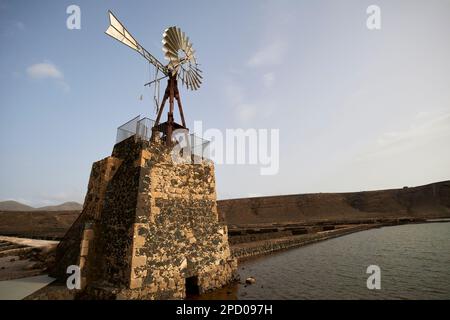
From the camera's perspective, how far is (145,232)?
1007 cm

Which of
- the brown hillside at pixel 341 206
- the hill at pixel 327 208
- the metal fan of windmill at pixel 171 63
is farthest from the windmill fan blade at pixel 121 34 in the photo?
the brown hillside at pixel 341 206

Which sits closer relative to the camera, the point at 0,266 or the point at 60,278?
the point at 60,278

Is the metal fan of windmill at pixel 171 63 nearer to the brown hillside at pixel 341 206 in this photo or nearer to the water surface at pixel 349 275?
the water surface at pixel 349 275

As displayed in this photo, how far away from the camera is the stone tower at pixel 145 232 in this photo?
9.71 metres

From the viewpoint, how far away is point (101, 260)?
1072 centimetres

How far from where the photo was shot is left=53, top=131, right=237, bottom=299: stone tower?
971 centimetres

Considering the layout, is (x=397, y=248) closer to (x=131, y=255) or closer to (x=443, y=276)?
(x=443, y=276)

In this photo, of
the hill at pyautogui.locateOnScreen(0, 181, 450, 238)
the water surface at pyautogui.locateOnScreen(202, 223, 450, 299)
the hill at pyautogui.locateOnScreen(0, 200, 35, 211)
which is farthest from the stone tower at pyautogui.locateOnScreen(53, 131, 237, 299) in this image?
the hill at pyautogui.locateOnScreen(0, 200, 35, 211)

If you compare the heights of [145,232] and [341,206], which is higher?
[145,232]

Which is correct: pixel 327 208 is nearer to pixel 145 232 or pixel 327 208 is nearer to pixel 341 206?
pixel 341 206

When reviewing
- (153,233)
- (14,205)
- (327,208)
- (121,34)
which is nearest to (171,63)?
(121,34)
